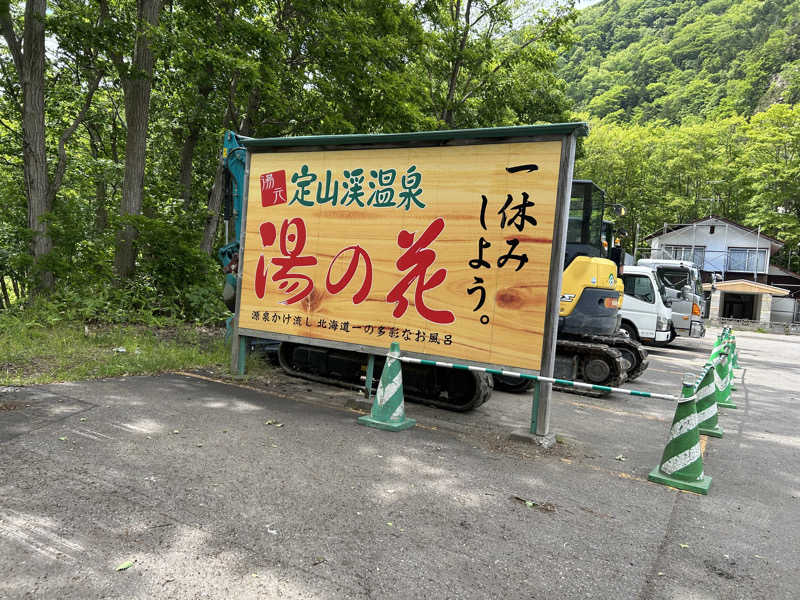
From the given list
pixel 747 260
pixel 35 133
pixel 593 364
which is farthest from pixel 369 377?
pixel 747 260

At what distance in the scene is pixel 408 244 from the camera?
586cm

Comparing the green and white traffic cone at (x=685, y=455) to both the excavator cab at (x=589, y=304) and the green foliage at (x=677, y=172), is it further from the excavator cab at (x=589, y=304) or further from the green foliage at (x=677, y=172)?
the green foliage at (x=677, y=172)

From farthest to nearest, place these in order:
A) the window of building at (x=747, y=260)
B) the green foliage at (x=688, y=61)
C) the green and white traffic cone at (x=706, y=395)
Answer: the green foliage at (x=688, y=61) → the window of building at (x=747, y=260) → the green and white traffic cone at (x=706, y=395)

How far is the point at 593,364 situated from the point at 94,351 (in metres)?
8.15

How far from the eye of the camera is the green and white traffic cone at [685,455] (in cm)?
439

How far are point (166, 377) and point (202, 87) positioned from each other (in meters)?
9.44

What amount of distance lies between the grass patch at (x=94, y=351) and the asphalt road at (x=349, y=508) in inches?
30.8

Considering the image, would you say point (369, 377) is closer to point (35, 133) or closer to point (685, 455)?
point (685, 455)

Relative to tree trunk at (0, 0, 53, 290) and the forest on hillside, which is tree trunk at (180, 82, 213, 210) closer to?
tree trunk at (0, 0, 53, 290)

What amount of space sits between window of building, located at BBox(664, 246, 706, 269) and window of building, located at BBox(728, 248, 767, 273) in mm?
1926

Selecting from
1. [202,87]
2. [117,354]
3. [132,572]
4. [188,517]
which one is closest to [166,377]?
[117,354]

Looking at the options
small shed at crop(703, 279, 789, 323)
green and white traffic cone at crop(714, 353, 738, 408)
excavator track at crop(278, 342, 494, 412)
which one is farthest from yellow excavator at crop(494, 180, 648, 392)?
small shed at crop(703, 279, 789, 323)

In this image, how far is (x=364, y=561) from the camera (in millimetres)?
2932

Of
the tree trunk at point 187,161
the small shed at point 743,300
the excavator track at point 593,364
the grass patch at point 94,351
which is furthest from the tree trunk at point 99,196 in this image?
the small shed at point 743,300
